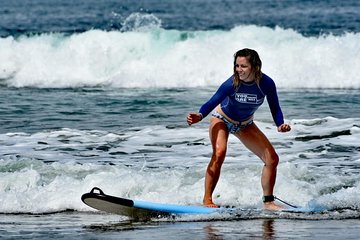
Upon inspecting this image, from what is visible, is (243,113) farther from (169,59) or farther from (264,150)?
(169,59)

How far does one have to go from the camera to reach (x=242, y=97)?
8.38 meters

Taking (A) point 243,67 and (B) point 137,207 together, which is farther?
(B) point 137,207

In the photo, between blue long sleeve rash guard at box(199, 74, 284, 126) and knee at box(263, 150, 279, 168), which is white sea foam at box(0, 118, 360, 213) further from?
blue long sleeve rash guard at box(199, 74, 284, 126)

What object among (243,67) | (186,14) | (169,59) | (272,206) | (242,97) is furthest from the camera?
(186,14)

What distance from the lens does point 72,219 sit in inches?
343

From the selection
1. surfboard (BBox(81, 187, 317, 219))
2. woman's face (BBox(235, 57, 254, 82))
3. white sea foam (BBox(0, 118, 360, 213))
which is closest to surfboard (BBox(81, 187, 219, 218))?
surfboard (BBox(81, 187, 317, 219))

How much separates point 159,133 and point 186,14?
110 ft

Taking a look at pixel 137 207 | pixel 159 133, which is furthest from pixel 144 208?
pixel 159 133

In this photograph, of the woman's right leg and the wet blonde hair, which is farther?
the woman's right leg

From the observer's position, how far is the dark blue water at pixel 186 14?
37.2 m

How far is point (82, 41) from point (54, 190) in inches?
635

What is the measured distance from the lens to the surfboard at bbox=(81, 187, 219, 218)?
834cm

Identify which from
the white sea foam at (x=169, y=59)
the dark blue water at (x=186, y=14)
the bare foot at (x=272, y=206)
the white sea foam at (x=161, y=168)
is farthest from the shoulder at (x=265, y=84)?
the dark blue water at (x=186, y=14)

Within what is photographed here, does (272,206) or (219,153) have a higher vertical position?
(219,153)
